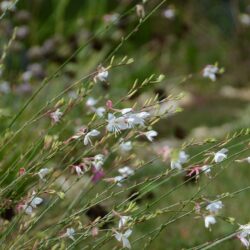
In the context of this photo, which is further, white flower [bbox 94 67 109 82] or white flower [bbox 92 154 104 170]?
white flower [bbox 94 67 109 82]

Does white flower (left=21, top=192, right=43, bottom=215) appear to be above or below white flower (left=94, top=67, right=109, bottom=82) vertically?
below

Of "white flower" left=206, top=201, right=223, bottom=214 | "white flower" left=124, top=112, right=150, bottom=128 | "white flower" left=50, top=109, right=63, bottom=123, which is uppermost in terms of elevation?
"white flower" left=50, top=109, right=63, bottom=123

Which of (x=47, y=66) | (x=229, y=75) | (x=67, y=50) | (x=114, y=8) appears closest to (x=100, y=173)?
(x=67, y=50)

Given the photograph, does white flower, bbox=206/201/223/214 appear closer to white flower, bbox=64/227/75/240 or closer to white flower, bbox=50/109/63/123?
white flower, bbox=64/227/75/240

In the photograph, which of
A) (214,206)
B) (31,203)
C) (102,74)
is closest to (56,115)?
(102,74)

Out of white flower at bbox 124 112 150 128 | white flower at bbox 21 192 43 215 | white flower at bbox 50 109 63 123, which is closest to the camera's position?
white flower at bbox 124 112 150 128

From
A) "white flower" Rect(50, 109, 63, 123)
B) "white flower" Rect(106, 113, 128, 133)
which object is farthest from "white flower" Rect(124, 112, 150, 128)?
"white flower" Rect(50, 109, 63, 123)

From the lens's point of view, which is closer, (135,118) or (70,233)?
(135,118)

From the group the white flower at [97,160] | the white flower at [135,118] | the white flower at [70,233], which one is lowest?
the white flower at [70,233]

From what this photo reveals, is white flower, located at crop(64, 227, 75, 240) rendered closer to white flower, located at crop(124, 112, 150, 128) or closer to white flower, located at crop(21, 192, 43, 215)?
white flower, located at crop(21, 192, 43, 215)

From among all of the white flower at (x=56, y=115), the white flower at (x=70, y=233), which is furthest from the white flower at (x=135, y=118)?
the white flower at (x=70, y=233)

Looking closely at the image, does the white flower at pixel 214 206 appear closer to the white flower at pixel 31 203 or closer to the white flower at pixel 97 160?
the white flower at pixel 97 160

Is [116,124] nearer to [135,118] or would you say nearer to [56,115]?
[135,118]

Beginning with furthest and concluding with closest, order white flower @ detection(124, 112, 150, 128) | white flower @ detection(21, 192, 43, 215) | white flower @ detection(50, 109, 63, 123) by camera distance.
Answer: white flower @ detection(50, 109, 63, 123)
white flower @ detection(21, 192, 43, 215)
white flower @ detection(124, 112, 150, 128)
